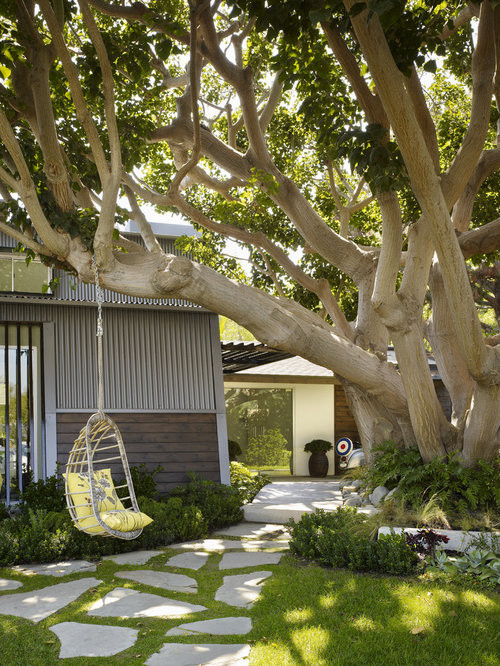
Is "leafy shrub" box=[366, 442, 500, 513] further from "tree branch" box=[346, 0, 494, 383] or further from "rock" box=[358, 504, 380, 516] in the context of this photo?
"tree branch" box=[346, 0, 494, 383]

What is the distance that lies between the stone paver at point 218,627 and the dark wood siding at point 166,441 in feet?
17.8

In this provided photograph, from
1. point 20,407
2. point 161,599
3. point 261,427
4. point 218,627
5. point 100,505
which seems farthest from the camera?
point 261,427

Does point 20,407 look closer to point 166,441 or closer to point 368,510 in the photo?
point 166,441

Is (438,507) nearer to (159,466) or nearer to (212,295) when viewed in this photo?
(212,295)

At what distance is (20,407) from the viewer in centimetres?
1029

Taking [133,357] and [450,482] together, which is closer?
[450,482]

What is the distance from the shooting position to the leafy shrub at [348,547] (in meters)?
5.98

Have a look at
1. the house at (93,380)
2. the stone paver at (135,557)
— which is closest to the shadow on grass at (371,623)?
the stone paver at (135,557)

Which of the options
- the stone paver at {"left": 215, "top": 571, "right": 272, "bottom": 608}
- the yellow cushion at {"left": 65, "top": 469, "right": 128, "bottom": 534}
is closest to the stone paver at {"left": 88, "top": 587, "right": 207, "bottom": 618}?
the stone paver at {"left": 215, "top": 571, "right": 272, "bottom": 608}

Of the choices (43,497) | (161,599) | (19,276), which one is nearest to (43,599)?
(161,599)

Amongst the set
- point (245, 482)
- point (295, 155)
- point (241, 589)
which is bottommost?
point (241, 589)

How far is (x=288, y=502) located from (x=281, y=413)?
7.79 meters

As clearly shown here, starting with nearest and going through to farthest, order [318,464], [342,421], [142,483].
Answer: [142,483] → [318,464] → [342,421]

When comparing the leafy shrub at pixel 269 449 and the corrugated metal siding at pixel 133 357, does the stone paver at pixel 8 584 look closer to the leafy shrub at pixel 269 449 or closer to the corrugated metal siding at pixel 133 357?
the corrugated metal siding at pixel 133 357
